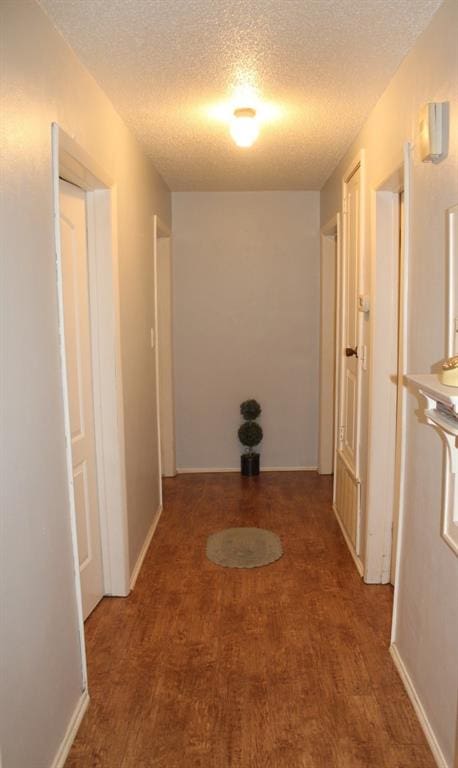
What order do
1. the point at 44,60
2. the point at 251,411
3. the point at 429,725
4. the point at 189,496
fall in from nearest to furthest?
1. the point at 44,60
2. the point at 429,725
3. the point at 189,496
4. the point at 251,411

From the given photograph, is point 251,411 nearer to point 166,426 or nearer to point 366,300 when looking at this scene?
point 166,426

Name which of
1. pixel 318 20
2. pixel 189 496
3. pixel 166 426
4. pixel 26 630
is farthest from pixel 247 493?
pixel 318 20

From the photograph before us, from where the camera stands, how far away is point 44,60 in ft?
5.61

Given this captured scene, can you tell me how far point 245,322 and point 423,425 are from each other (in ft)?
9.73

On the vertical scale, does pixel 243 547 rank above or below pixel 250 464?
below

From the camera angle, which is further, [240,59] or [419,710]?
[240,59]

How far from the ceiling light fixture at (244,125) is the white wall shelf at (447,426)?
5.34ft

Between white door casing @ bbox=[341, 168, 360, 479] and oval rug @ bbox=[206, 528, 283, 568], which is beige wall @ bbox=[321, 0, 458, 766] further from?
oval rug @ bbox=[206, 528, 283, 568]

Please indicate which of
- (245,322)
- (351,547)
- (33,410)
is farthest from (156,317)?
(33,410)

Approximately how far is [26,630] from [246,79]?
7.09 ft

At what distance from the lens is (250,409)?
4699mm

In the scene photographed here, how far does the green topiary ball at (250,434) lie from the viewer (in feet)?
15.4

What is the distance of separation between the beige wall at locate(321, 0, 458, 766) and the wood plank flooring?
0.23 meters

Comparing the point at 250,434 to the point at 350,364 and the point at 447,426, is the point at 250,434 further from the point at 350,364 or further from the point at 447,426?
the point at 447,426
